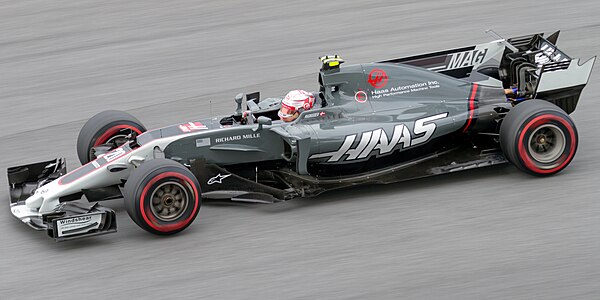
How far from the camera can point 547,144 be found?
978cm

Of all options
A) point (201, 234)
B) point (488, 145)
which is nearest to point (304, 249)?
point (201, 234)

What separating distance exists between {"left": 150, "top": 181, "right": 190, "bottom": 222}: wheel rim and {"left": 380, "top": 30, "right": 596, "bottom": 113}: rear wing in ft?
9.53

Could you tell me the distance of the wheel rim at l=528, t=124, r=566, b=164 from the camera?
381 inches

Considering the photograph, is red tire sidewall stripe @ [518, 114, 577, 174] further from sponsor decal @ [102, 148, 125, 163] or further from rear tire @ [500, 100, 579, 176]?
sponsor decal @ [102, 148, 125, 163]

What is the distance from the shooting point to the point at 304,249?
8.59m

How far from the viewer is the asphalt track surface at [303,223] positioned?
789 centimetres

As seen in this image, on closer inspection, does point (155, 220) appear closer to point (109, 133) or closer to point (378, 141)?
point (109, 133)

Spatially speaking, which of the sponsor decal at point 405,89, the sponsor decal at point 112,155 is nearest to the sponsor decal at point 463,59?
the sponsor decal at point 405,89

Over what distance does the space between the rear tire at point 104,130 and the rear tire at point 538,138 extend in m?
4.05

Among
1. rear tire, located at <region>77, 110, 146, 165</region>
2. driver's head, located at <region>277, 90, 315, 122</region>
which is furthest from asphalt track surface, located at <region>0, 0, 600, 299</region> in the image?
driver's head, located at <region>277, 90, 315, 122</region>

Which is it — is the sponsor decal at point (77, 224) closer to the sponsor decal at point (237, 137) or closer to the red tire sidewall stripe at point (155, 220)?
the red tire sidewall stripe at point (155, 220)

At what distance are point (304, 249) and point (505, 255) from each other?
69.8 inches

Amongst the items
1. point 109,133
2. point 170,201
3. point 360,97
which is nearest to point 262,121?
point 360,97

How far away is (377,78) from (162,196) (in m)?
2.66
